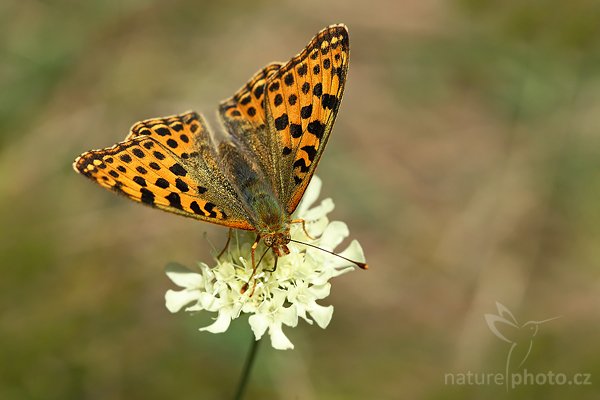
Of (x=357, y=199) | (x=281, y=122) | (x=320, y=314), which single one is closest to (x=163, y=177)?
(x=281, y=122)

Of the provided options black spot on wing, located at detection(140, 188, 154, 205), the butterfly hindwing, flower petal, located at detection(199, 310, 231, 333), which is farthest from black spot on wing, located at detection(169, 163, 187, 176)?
flower petal, located at detection(199, 310, 231, 333)

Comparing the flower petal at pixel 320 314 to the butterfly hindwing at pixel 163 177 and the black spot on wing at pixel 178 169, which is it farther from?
the black spot on wing at pixel 178 169

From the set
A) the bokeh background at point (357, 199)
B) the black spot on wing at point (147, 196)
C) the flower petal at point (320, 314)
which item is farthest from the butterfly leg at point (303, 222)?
the bokeh background at point (357, 199)

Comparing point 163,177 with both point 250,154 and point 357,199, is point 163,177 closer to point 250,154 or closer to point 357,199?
point 250,154

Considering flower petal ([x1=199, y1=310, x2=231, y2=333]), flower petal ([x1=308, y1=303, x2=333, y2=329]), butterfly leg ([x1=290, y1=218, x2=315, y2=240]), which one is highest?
butterfly leg ([x1=290, y1=218, x2=315, y2=240])

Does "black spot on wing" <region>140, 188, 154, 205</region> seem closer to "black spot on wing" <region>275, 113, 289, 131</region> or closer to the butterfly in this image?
the butterfly
